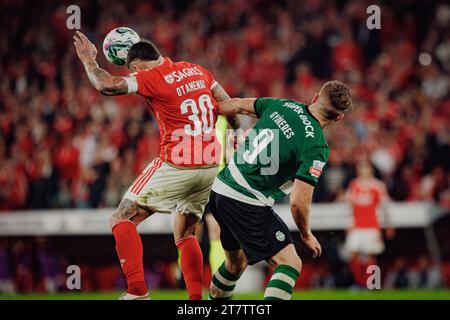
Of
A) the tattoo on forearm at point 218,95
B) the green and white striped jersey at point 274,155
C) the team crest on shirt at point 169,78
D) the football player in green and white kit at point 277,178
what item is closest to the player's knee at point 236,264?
the football player in green and white kit at point 277,178

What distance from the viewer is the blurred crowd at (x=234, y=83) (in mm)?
12617

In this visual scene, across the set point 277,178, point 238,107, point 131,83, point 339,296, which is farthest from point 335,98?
point 339,296

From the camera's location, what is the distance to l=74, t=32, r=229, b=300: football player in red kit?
628 centimetres

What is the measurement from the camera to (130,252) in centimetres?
625

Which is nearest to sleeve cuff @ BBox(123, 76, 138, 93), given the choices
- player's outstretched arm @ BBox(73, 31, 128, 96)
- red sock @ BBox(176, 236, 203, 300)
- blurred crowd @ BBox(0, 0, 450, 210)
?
player's outstretched arm @ BBox(73, 31, 128, 96)

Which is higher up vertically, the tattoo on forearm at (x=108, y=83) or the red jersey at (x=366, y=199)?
the tattoo on forearm at (x=108, y=83)

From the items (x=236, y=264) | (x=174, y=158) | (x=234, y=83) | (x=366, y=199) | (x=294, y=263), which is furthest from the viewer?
(x=234, y=83)

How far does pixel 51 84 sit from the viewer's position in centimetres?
1683

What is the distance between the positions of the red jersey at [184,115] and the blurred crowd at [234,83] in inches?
229

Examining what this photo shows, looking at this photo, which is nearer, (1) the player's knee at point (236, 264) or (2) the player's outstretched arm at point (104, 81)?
(2) the player's outstretched arm at point (104, 81)

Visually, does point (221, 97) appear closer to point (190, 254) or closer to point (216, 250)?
point (190, 254)

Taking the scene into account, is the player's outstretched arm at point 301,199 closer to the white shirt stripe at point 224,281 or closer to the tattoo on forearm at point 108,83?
Result: the white shirt stripe at point 224,281

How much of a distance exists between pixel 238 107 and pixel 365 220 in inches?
A: 225
